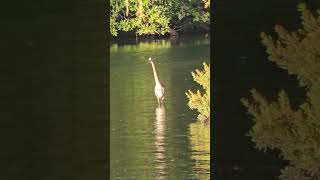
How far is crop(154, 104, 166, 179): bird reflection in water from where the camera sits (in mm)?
12205

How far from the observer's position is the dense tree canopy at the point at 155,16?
44250mm

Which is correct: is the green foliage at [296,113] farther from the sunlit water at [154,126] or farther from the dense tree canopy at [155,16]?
the dense tree canopy at [155,16]

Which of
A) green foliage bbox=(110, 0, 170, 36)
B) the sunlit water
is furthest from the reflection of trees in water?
green foliage bbox=(110, 0, 170, 36)

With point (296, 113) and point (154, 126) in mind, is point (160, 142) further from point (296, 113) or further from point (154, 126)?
point (296, 113)

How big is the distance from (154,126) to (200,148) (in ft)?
8.33

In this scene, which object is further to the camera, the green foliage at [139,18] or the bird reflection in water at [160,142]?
the green foliage at [139,18]

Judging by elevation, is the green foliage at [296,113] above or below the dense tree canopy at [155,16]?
above

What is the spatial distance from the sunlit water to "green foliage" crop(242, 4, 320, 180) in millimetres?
5280

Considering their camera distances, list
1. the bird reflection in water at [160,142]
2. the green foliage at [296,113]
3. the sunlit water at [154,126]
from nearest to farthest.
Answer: the green foliage at [296,113], the bird reflection in water at [160,142], the sunlit water at [154,126]

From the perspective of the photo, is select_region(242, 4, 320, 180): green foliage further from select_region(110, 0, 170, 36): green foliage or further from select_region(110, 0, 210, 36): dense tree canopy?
select_region(110, 0, 170, 36): green foliage

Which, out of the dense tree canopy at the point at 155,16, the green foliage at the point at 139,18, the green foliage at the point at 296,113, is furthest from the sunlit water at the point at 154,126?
the dense tree canopy at the point at 155,16

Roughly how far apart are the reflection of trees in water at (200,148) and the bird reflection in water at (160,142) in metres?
0.37

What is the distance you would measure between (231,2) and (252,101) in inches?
23.7

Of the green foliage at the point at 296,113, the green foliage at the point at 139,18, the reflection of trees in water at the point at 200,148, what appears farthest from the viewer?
the green foliage at the point at 139,18
